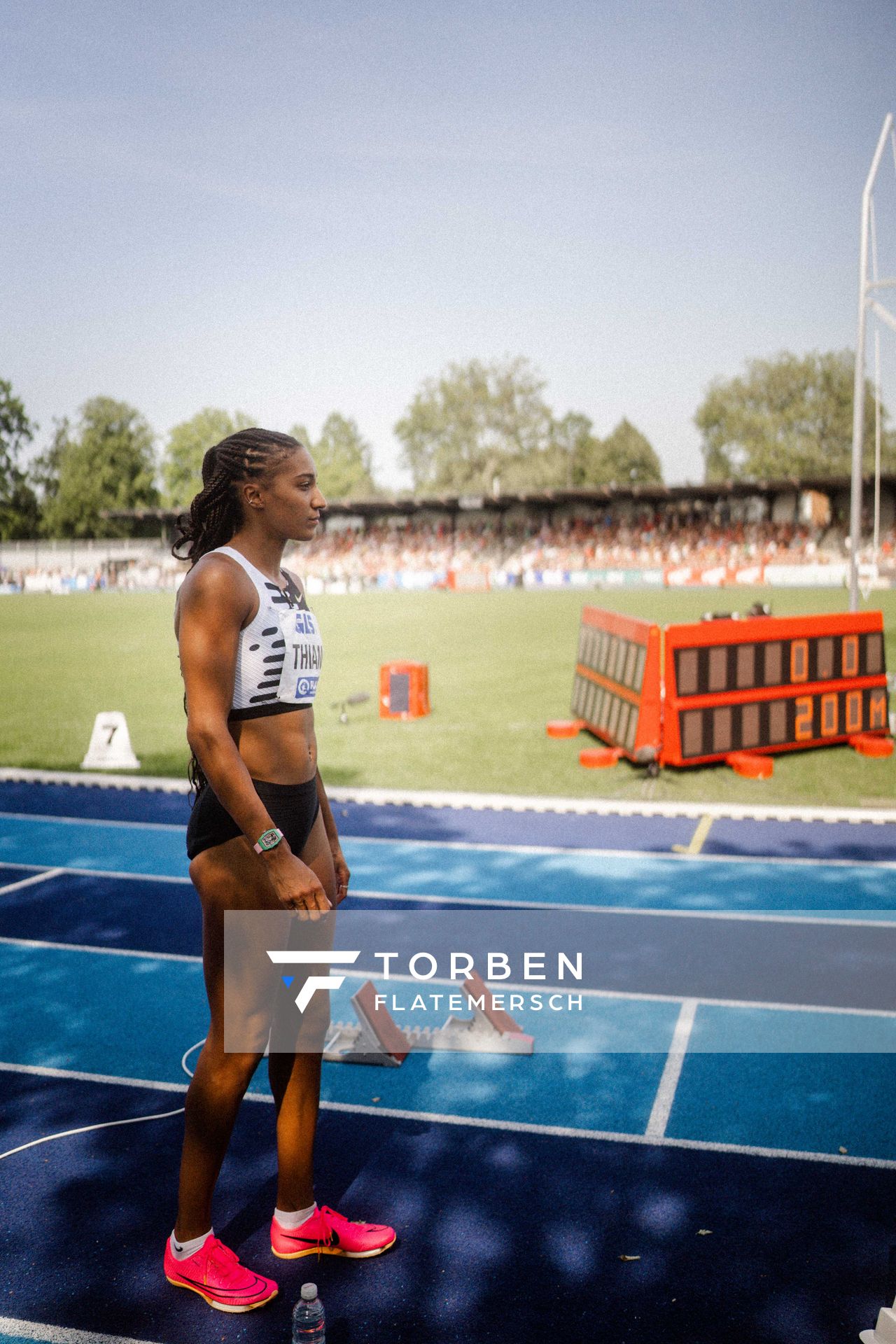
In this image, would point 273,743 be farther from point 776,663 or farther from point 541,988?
point 776,663

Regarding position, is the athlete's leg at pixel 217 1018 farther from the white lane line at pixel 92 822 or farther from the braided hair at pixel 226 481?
the white lane line at pixel 92 822

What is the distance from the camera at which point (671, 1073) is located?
4645 millimetres

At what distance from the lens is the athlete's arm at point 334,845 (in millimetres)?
3355

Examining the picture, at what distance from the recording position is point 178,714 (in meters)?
15.7

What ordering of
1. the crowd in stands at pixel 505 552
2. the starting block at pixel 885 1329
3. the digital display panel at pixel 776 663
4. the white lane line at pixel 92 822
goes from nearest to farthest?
the starting block at pixel 885 1329, the white lane line at pixel 92 822, the digital display panel at pixel 776 663, the crowd in stands at pixel 505 552

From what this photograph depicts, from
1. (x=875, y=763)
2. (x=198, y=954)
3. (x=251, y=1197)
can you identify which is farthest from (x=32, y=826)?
(x=875, y=763)

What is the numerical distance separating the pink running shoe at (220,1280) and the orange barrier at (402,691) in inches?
457

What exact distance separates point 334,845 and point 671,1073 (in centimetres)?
212

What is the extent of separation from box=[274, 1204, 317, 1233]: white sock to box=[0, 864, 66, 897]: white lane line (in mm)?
4673

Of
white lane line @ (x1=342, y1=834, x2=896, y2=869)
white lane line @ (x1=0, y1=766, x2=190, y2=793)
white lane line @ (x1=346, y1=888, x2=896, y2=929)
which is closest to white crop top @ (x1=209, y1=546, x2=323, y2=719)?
white lane line @ (x1=346, y1=888, x2=896, y2=929)

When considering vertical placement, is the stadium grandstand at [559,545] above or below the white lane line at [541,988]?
above

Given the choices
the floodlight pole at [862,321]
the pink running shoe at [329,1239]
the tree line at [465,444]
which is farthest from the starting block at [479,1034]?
the tree line at [465,444]

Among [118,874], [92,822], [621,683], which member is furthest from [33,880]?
[621,683]

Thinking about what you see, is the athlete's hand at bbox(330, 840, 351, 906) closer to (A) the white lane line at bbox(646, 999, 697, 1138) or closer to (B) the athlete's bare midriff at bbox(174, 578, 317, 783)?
(B) the athlete's bare midriff at bbox(174, 578, 317, 783)
